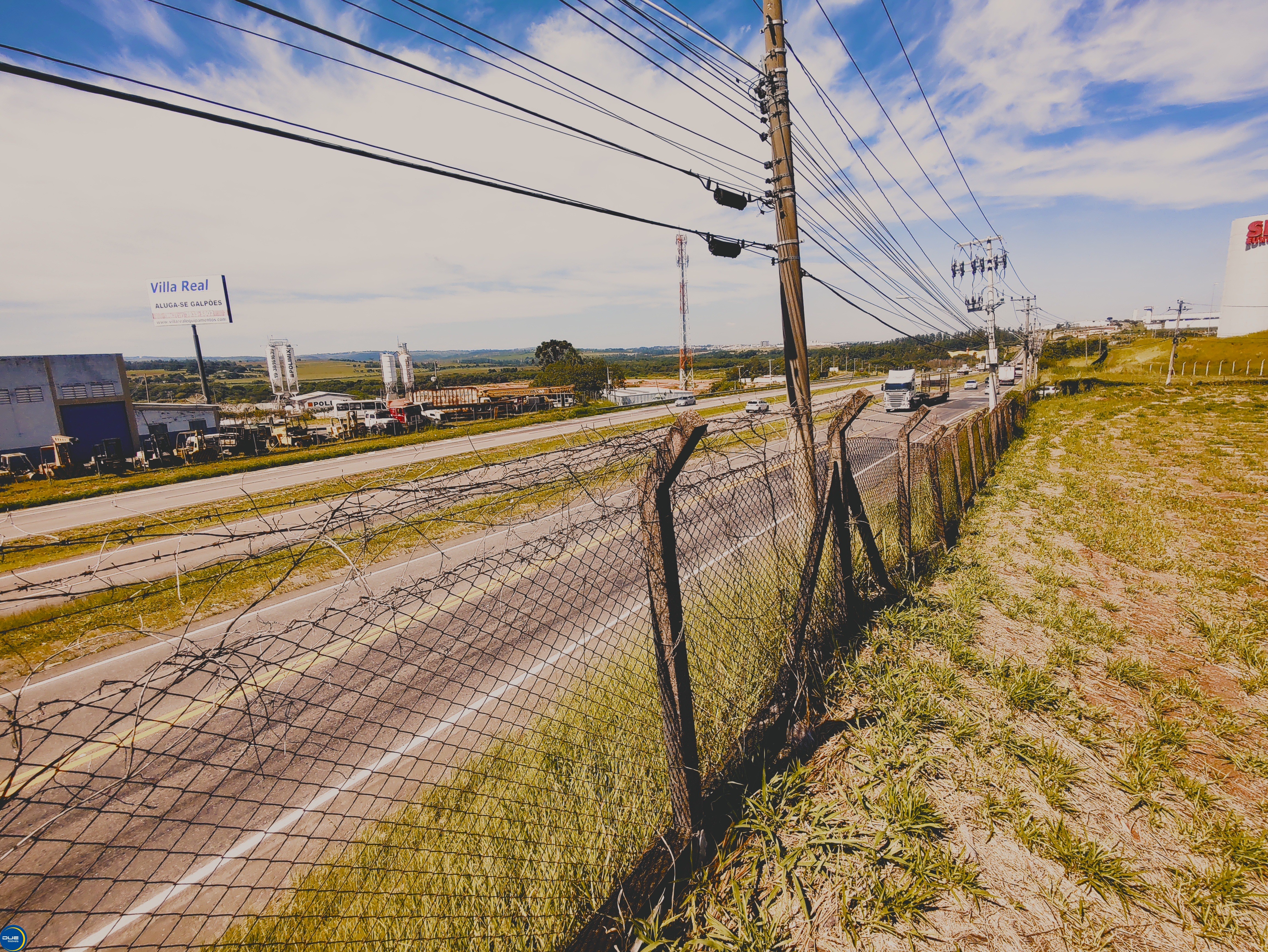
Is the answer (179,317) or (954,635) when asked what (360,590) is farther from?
(179,317)

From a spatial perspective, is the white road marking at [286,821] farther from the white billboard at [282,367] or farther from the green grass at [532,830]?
the white billboard at [282,367]

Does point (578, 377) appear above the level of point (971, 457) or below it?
above

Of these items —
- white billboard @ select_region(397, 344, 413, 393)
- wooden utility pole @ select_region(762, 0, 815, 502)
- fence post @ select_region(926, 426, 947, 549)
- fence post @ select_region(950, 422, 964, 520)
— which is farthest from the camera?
white billboard @ select_region(397, 344, 413, 393)

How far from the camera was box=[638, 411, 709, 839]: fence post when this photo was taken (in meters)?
2.85

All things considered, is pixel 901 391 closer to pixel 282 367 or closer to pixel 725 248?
pixel 725 248

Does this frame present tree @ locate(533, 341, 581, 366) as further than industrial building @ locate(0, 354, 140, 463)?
Yes

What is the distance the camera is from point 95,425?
30.7 m

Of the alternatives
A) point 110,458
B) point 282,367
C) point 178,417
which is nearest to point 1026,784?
point 110,458

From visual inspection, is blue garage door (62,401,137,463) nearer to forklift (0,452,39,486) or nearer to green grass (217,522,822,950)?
forklift (0,452,39,486)

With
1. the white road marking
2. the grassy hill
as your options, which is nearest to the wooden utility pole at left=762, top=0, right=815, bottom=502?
the white road marking

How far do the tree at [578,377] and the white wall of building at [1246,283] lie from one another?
3042 inches

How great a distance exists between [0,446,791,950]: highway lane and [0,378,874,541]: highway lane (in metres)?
5.19

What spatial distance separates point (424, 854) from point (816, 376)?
94796 millimetres

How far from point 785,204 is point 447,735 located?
21.3 ft
